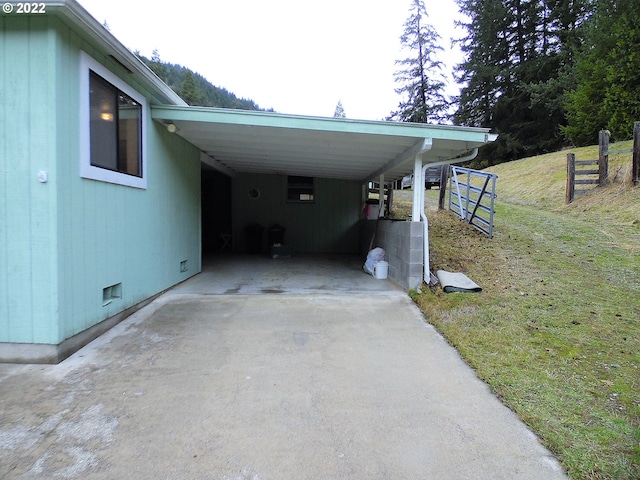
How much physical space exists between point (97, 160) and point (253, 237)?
21.0 ft

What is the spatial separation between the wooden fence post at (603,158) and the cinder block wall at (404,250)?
240 inches

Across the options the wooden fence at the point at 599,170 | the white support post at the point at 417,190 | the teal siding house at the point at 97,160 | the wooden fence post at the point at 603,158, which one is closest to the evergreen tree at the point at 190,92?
the teal siding house at the point at 97,160

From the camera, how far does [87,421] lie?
6.77 feet

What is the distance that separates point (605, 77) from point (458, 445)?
54.3 feet

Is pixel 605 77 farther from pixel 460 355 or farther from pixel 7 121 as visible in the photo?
pixel 7 121

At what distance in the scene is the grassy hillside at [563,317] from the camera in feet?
6.62

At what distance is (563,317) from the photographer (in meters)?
3.75

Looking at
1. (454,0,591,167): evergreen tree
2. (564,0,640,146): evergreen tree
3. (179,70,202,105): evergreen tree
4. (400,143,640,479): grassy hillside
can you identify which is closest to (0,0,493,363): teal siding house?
(400,143,640,479): grassy hillside

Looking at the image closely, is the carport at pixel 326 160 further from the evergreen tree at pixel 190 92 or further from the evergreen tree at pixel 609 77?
the evergreen tree at pixel 190 92

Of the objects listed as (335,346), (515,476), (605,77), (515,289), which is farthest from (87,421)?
(605,77)

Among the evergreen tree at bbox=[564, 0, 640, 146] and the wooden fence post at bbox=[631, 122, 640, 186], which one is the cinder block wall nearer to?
the wooden fence post at bbox=[631, 122, 640, 186]

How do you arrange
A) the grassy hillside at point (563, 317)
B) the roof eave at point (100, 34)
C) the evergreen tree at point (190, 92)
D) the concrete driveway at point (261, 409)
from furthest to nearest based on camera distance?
the evergreen tree at point (190, 92) < the roof eave at point (100, 34) < the grassy hillside at point (563, 317) < the concrete driveway at point (261, 409)

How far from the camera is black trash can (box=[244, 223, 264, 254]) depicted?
9.66 m

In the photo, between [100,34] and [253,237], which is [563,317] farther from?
[253,237]
